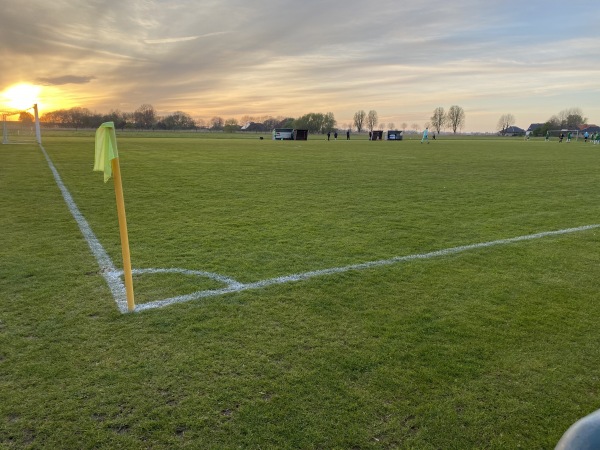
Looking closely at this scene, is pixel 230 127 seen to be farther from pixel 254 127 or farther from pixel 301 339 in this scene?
pixel 301 339

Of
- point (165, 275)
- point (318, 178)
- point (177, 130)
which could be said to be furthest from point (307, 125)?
point (165, 275)

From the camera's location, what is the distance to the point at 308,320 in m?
Answer: 3.63

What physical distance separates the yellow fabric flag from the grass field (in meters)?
1.32

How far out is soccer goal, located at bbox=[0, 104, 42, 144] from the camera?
31.4 metres

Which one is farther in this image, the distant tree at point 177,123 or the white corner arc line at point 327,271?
the distant tree at point 177,123

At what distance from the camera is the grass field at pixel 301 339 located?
94.3 inches

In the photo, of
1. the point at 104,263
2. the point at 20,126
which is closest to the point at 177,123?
the point at 20,126

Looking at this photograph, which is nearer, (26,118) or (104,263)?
(104,263)

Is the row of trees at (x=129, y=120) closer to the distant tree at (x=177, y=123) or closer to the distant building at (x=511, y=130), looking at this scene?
the distant tree at (x=177, y=123)

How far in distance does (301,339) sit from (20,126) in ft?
139

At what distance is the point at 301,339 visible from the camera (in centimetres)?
332

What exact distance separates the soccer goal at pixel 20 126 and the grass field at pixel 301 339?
3015 centimetres

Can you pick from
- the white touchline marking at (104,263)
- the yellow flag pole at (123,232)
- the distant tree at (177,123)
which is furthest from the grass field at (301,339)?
the distant tree at (177,123)

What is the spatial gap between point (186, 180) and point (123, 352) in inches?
393
